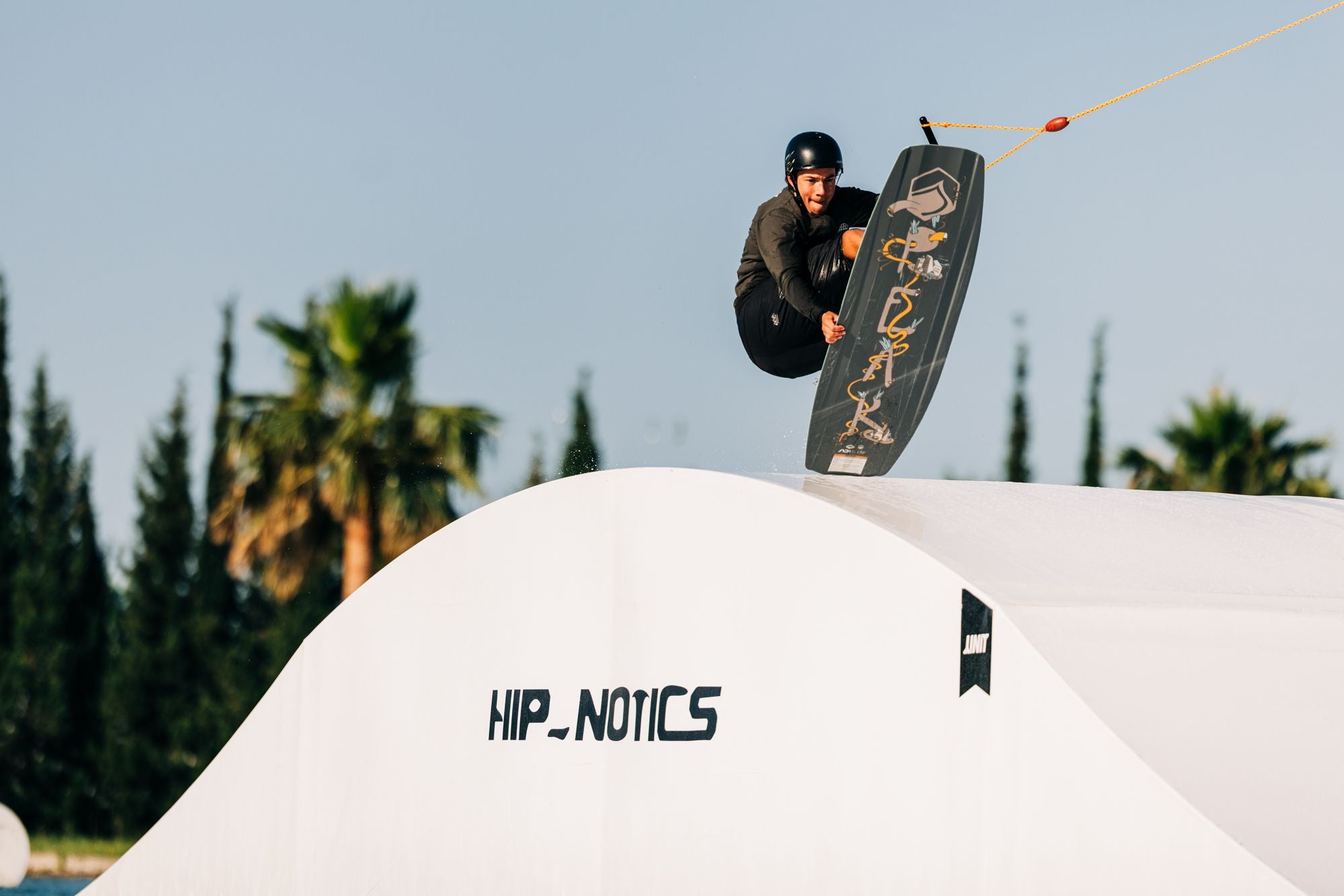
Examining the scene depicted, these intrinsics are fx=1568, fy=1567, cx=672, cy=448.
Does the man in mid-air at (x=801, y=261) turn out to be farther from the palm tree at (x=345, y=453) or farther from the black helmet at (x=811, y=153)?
the palm tree at (x=345, y=453)

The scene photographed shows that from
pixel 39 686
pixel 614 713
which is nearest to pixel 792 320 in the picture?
pixel 614 713

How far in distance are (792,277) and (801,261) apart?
179mm

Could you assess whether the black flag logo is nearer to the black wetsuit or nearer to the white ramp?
the white ramp

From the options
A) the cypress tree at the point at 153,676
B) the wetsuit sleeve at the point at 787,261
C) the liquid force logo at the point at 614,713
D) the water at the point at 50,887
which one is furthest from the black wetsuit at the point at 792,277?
the cypress tree at the point at 153,676

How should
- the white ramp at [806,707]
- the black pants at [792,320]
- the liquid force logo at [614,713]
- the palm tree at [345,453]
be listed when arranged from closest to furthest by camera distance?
the white ramp at [806,707] → the liquid force logo at [614,713] → the black pants at [792,320] → the palm tree at [345,453]

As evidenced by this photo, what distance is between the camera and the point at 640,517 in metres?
7.43

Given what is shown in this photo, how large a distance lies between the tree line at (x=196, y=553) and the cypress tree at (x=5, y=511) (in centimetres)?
4

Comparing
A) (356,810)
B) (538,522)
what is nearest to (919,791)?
(538,522)

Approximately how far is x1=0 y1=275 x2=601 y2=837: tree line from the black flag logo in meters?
19.1

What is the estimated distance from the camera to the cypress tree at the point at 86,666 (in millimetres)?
30922

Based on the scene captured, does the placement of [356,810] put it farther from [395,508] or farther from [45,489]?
[45,489]

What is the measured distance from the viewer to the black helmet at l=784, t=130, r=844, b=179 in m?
8.37

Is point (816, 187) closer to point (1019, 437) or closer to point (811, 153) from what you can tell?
point (811, 153)

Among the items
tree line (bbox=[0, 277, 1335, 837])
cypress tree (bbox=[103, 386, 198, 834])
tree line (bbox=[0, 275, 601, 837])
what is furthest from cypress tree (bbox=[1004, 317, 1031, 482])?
cypress tree (bbox=[103, 386, 198, 834])
